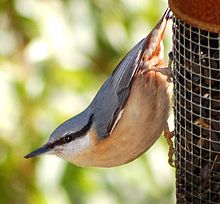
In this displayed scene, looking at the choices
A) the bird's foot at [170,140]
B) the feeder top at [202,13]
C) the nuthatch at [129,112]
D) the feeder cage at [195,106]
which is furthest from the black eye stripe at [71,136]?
the feeder top at [202,13]

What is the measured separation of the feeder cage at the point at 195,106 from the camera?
14.4 feet

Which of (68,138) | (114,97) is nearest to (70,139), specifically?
(68,138)

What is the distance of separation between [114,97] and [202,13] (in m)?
0.98

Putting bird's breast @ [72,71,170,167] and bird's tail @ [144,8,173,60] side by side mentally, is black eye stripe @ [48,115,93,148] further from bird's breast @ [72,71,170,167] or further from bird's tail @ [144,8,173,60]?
bird's tail @ [144,8,173,60]

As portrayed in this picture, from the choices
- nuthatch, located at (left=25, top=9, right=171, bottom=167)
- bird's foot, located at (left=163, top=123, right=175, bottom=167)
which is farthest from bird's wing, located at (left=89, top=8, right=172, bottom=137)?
bird's foot, located at (left=163, top=123, right=175, bottom=167)

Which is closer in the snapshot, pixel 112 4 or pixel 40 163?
pixel 40 163

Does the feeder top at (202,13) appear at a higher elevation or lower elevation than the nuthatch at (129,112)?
higher

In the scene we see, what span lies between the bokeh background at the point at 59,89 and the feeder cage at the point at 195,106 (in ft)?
3.48

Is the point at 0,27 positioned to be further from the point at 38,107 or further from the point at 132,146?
the point at 132,146

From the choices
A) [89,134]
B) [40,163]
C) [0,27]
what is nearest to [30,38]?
[0,27]

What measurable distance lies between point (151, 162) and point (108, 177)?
25 cm

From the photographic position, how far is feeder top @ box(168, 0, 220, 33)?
414 cm

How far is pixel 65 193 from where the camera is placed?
5625mm

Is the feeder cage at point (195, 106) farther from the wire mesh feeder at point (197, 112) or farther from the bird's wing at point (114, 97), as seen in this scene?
the bird's wing at point (114, 97)
